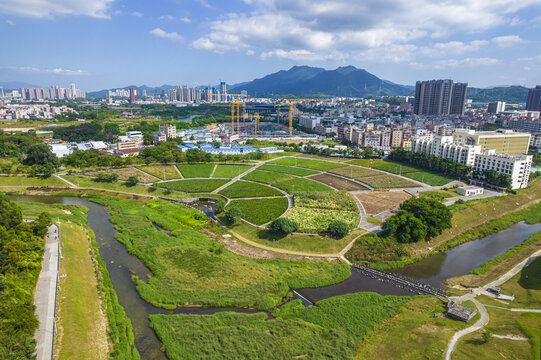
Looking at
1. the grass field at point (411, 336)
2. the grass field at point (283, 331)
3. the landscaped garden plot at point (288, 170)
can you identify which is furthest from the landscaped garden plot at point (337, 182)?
the grass field at point (411, 336)

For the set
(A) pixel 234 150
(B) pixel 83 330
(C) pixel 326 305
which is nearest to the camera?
(B) pixel 83 330

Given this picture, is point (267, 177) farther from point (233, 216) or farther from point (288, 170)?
point (233, 216)

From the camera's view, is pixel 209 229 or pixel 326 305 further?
pixel 209 229

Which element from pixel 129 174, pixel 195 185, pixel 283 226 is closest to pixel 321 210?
pixel 283 226

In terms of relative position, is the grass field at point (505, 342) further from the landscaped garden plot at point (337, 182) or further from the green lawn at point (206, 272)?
the landscaped garden plot at point (337, 182)

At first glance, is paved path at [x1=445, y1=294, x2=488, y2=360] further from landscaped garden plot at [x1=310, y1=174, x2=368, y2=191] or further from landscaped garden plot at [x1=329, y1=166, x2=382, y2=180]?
landscaped garden plot at [x1=329, y1=166, x2=382, y2=180]

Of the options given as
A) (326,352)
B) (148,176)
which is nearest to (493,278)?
(326,352)

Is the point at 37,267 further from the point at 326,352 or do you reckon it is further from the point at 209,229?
the point at 326,352
